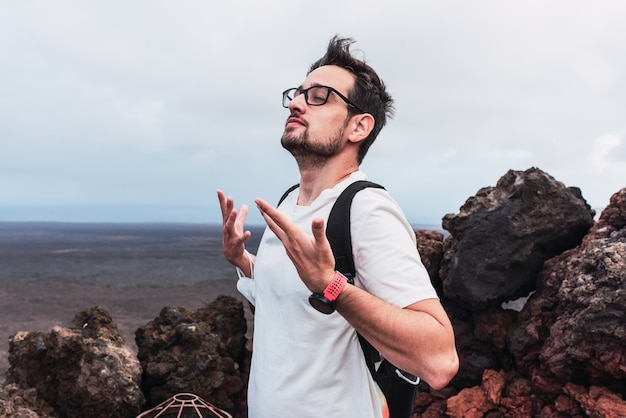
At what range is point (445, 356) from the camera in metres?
1.59

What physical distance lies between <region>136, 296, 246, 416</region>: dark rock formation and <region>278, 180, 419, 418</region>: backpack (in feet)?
11.4

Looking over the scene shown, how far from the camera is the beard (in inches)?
84.0

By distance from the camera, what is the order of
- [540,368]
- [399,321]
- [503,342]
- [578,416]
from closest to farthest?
[399,321]
[578,416]
[540,368]
[503,342]

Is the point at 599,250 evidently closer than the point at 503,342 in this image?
Yes

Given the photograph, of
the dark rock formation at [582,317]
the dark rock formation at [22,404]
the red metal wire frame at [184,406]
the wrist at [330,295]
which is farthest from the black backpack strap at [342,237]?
the dark rock formation at [22,404]

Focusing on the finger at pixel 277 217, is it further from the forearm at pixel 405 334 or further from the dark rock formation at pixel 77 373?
the dark rock formation at pixel 77 373

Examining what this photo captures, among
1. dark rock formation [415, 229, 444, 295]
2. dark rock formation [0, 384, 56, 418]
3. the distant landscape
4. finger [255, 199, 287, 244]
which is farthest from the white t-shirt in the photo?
the distant landscape

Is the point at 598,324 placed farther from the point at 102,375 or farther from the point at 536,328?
the point at 102,375

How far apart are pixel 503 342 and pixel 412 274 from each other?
378 centimetres

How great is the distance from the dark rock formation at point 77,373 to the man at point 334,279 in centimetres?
261

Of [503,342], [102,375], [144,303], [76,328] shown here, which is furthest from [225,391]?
A: [144,303]

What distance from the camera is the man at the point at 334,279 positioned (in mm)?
1574

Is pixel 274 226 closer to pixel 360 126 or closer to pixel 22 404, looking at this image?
pixel 360 126

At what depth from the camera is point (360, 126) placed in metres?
2.27
